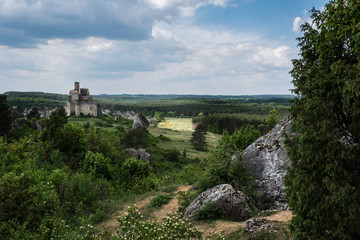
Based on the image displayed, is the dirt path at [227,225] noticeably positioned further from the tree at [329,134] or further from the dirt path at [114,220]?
the dirt path at [114,220]

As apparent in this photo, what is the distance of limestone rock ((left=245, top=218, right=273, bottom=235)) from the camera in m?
9.15

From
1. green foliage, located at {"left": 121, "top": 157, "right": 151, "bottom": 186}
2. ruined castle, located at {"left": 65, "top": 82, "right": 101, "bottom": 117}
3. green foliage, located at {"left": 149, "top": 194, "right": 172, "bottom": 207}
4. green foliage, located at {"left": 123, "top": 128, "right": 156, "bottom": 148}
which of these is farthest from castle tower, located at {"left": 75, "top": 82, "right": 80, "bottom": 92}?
green foliage, located at {"left": 149, "top": 194, "right": 172, "bottom": 207}

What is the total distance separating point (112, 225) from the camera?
13.2 meters

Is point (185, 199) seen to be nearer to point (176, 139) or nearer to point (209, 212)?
point (209, 212)

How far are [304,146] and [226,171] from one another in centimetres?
813

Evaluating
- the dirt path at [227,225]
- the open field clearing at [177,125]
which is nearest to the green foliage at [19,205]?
the dirt path at [227,225]

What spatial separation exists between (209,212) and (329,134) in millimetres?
7325

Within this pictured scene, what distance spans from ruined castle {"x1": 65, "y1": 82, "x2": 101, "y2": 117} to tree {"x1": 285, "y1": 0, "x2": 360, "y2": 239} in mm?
73248

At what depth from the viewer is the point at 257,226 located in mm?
9352

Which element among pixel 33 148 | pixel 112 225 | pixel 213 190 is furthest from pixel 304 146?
pixel 33 148

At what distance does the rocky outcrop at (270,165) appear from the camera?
1317 centimetres

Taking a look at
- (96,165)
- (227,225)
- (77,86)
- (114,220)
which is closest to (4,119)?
(96,165)

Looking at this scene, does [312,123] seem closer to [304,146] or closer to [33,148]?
[304,146]

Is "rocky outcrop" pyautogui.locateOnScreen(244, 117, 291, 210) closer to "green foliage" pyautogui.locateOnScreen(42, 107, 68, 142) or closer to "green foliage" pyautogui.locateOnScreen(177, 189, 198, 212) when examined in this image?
"green foliage" pyautogui.locateOnScreen(177, 189, 198, 212)
